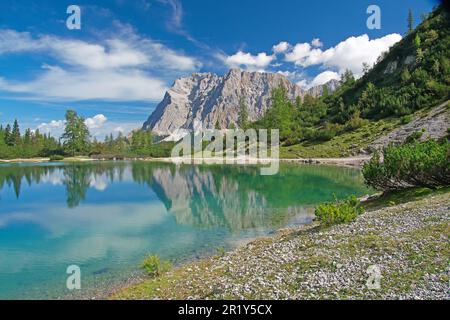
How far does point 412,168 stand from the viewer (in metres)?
21.9

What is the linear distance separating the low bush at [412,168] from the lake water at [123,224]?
586 centimetres

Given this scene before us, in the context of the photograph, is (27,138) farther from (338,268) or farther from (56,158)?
(338,268)

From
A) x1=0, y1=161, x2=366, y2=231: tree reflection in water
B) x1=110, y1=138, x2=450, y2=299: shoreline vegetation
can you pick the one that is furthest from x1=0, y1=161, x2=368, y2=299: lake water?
x1=110, y1=138, x2=450, y2=299: shoreline vegetation

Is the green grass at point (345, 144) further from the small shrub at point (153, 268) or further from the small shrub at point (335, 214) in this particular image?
the small shrub at point (153, 268)

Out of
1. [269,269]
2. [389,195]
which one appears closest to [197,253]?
[269,269]

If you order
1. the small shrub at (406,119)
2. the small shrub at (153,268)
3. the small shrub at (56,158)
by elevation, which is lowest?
the small shrub at (153,268)

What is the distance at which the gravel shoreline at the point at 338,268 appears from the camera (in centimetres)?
880

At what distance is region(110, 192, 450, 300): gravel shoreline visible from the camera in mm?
8797

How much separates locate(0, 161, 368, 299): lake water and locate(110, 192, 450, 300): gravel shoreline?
13.1ft

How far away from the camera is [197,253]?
17625 mm

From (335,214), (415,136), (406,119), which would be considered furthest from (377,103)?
(335,214)

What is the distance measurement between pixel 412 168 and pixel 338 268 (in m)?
14.8

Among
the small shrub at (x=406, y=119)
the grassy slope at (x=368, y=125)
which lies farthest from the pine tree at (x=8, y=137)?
the small shrub at (x=406, y=119)
